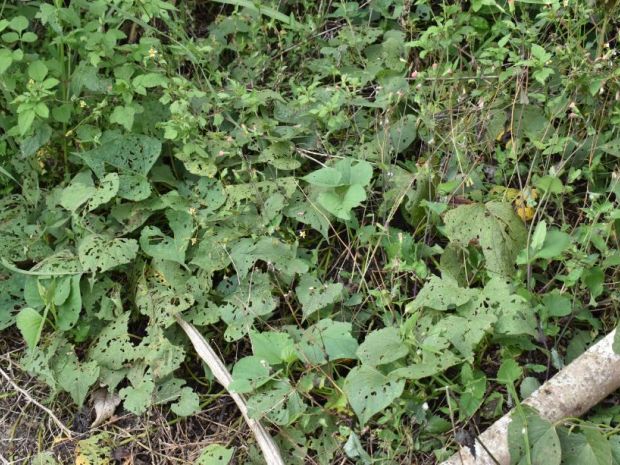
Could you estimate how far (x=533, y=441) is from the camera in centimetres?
209

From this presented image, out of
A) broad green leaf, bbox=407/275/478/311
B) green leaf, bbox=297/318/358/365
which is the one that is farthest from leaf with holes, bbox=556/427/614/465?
green leaf, bbox=297/318/358/365

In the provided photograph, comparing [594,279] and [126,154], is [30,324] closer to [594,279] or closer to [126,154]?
[126,154]

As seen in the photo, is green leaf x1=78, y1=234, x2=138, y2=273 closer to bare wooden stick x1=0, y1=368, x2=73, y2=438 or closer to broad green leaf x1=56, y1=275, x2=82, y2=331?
broad green leaf x1=56, y1=275, x2=82, y2=331

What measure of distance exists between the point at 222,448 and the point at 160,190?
3.84 feet

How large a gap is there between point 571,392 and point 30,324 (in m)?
1.88

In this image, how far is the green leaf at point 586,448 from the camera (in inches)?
81.2

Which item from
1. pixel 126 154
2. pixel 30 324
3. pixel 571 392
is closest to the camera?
pixel 571 392

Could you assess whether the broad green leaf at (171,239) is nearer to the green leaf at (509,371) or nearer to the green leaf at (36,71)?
the green leaf at (36,71)

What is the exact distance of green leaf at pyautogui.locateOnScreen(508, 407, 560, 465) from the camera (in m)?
2.07

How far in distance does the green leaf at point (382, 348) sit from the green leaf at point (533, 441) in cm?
41

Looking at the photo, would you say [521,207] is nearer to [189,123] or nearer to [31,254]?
[189,123]

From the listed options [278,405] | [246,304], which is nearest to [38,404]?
[246,304]

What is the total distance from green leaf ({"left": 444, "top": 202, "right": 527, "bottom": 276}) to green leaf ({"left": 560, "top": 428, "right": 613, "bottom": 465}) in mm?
599

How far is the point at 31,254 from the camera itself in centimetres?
296
